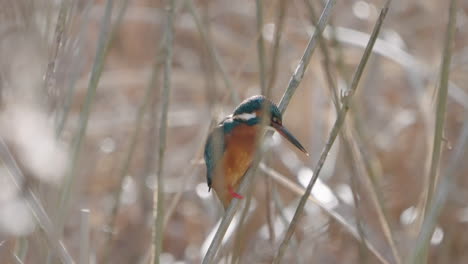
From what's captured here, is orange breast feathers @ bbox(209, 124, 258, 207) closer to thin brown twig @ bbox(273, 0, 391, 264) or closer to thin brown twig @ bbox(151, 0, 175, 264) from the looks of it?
thin brown twig @ bbox(151, 0, 175, 264)

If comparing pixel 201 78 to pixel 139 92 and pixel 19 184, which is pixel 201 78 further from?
pixel 19 184

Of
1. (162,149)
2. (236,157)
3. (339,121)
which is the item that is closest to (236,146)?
(236,157)

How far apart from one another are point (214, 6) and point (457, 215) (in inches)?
86.7

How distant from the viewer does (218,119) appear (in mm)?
2602

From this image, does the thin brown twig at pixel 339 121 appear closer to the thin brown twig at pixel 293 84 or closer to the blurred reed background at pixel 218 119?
the thin brown twig at pixel 293 84

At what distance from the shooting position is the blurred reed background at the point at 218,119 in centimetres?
207

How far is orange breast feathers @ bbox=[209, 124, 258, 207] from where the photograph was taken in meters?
2.45

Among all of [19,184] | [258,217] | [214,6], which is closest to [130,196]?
[258,217]

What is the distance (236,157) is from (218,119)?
0.19m

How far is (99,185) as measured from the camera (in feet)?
13.6

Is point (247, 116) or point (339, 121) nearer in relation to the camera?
point (339, 121)

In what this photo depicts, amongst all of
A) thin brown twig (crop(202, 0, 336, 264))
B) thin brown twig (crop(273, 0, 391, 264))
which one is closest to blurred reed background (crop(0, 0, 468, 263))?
A: thin brown twig (crop(202, 0, 336, 264))

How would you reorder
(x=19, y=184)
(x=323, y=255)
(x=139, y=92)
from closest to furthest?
(x=19, y=184)
(x=323, y=255)
(x=139, y=92)

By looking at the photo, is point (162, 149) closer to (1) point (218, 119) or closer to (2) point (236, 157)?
(2) point (236, 157)
